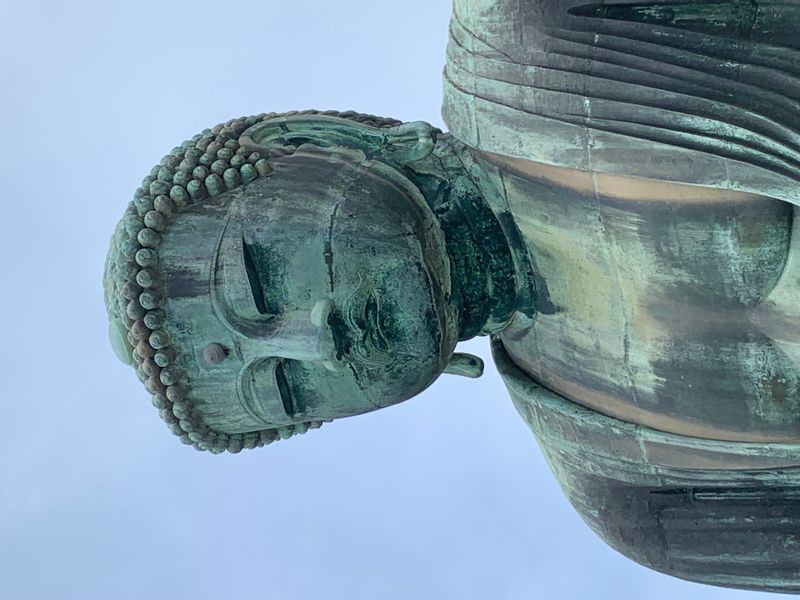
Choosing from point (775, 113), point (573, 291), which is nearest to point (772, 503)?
point (573, 291)

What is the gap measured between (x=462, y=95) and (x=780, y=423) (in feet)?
6.25

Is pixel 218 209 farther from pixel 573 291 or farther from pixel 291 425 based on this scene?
pixel 573 291

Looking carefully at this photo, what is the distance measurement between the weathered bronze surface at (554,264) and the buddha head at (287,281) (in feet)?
0.03

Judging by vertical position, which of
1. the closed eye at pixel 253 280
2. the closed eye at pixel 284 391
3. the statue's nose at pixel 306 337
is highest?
the closed eye at pixel 253 280

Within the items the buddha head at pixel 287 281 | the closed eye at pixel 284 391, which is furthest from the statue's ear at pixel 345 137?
the closed eye at pixel 284 391

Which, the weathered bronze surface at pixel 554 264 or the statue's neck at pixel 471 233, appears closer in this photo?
the weathered bronze surface at pixel 554 264

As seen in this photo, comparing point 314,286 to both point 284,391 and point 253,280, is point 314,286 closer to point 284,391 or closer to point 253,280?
point 253,280

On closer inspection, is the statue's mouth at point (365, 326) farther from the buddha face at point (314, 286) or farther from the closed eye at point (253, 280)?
the closed eye at point (253, 280)

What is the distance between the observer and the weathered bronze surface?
4.00 metres

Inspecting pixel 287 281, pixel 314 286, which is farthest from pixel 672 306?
pixel 287 281

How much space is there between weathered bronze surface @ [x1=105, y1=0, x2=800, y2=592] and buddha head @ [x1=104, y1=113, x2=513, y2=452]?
1 cm

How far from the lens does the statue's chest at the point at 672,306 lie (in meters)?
4.23

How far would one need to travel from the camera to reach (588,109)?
13.3 ft

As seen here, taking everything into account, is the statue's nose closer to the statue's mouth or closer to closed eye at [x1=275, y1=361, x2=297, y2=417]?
the statue's mouth
